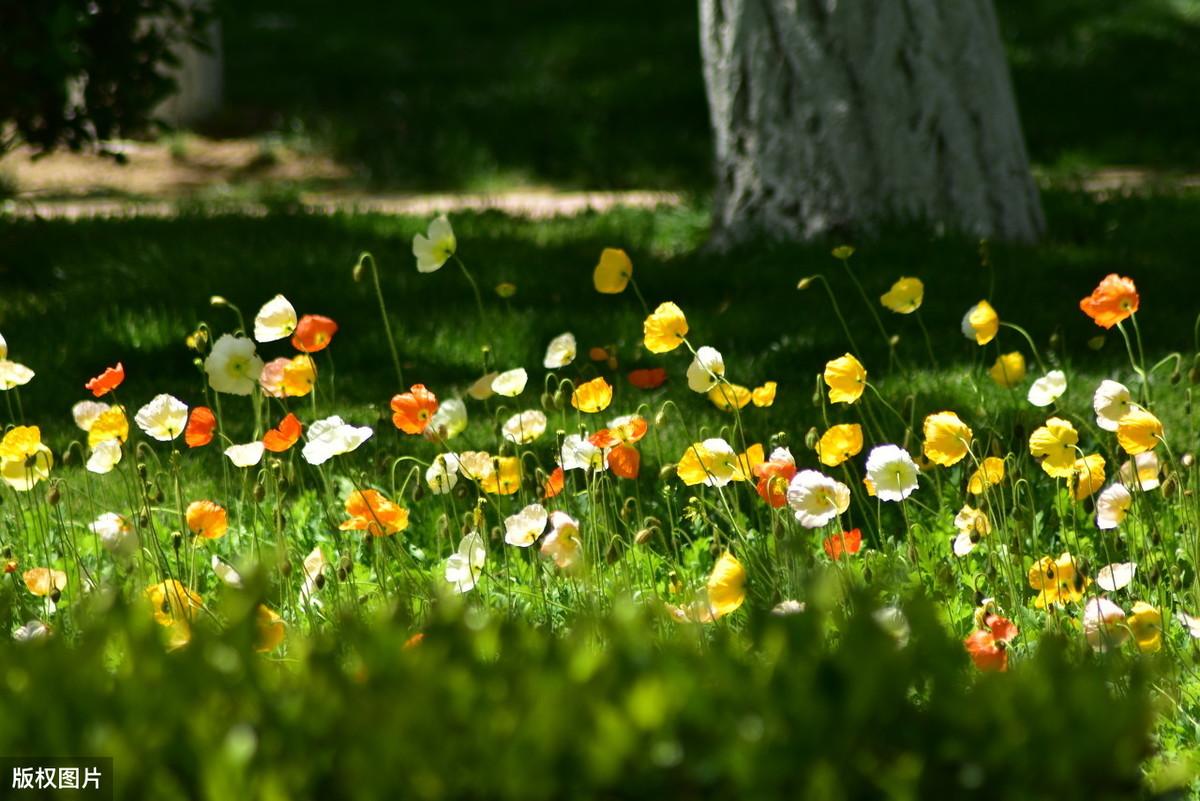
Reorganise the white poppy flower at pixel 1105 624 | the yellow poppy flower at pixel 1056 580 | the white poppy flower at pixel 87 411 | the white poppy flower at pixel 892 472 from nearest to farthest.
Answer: the white poppy flower at pixel 1105 624 → the yellow poppy flower at pixel 1056 580 → the white poppy flower at pixel 892 472 → the white poppy flower at pixel 87 411

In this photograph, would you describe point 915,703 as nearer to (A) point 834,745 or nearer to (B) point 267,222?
(A) point 834,745

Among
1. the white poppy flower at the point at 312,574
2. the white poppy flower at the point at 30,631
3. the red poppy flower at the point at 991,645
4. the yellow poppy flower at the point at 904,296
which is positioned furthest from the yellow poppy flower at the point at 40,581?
the yellow poppy flower at the point at 904,296

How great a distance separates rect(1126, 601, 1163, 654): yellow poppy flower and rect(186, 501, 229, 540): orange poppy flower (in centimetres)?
172

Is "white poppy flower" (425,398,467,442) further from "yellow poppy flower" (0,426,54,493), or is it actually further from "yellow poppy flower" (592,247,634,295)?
"yellow poppy flower" (0,426,54,493)

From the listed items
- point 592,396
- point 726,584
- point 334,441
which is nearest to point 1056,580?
point 726,584

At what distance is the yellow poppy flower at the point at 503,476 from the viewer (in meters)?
2.97

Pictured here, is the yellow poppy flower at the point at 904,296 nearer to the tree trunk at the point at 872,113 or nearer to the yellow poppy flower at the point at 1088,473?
the yellow poppy flower at the point at 1088,473

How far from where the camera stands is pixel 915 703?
8.43ft

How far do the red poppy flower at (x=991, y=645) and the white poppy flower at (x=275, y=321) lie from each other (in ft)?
5.24

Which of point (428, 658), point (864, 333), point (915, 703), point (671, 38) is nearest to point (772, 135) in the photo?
point (864, 333)

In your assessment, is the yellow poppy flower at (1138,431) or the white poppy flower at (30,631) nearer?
the white poppy flower at (30,631)

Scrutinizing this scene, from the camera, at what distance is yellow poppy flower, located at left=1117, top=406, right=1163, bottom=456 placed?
2.65 metres

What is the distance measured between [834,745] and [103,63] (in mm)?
5823

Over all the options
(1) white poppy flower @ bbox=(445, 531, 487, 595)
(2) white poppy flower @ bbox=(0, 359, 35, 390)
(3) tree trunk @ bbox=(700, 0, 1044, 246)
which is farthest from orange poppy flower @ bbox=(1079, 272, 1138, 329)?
(3) tree trunk @ bbox=(700, 0, 1044, 246)
